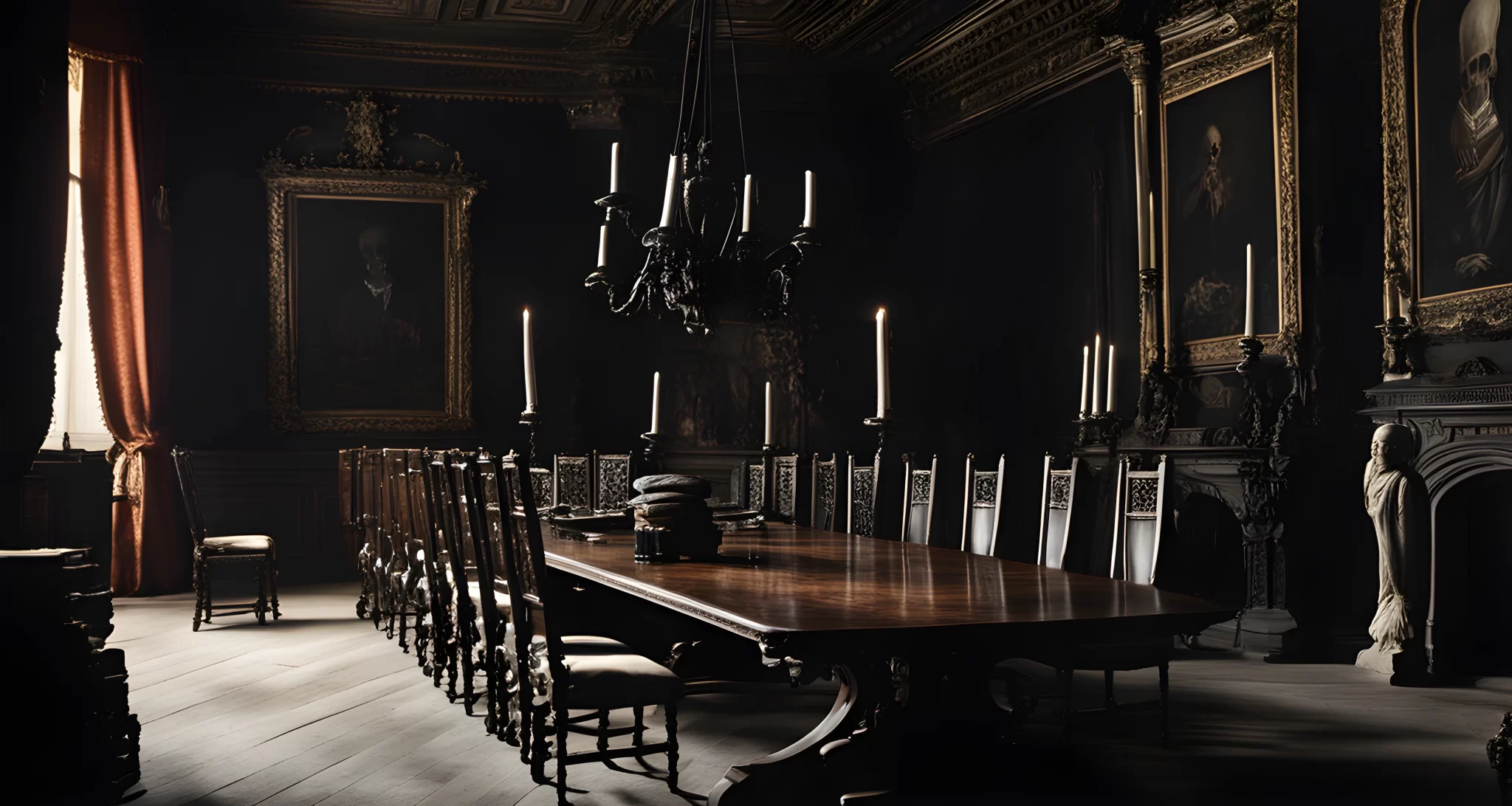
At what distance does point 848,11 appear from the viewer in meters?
8.45

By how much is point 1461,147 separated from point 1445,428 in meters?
1.27

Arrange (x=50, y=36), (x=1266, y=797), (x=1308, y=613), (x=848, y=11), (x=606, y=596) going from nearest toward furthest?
(x=50, y=36), (x=1266, y=797), (x=606, y=596), (x=1308, y=613), (x=848, y=11)

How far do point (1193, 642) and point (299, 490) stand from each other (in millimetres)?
6219

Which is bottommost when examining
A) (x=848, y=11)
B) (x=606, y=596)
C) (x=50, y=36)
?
(x=606, y=596)

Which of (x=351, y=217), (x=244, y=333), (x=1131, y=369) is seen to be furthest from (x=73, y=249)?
(x=1131, y=369)

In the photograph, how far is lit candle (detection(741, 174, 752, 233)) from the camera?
410cm

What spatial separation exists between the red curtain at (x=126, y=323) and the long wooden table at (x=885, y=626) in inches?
216

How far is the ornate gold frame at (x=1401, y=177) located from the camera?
5438mm

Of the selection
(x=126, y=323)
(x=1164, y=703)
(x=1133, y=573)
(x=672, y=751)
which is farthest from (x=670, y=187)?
(x=126, y=323)

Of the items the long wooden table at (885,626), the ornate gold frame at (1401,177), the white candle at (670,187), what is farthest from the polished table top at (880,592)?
the ornate gold frame at (1401,177)

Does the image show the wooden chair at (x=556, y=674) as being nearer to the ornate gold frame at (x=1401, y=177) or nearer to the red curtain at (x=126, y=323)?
the ornate gold frame at (x=1401, y=177)

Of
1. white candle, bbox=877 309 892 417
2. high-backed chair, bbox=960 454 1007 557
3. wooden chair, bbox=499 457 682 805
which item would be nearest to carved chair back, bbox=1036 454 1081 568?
high-backed chair, bbox=960 454 1007 557

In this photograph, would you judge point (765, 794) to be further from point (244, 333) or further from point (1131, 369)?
point (244, 333)

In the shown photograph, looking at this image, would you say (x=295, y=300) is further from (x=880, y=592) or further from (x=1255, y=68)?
(x=880, y=592)
